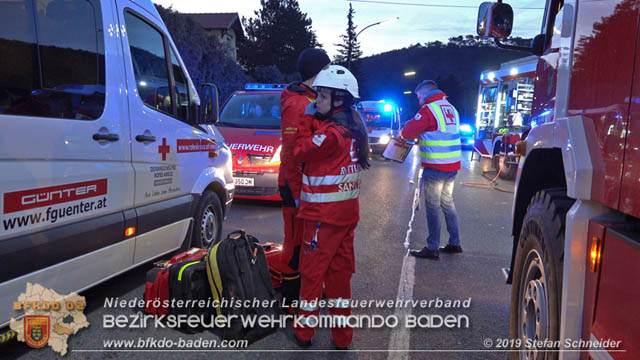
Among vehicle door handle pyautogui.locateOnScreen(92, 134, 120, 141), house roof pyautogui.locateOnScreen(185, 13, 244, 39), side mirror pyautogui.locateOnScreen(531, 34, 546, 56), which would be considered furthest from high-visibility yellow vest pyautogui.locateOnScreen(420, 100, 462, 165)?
house roof pyautogui.locateOnScreen(185, 13, 244, 39)

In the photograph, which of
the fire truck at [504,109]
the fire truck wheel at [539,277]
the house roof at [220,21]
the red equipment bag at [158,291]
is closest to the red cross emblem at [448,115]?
the fire truck wheel at [539,277]

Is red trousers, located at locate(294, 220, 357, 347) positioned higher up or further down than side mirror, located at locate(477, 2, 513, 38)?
further down

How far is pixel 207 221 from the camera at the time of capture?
4.82m

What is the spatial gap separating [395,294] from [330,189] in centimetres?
164

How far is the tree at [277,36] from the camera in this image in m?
63.9

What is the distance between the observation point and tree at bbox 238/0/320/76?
63.9m

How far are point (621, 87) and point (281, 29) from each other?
67.9 m

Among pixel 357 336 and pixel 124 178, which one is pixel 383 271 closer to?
pixel 357 336

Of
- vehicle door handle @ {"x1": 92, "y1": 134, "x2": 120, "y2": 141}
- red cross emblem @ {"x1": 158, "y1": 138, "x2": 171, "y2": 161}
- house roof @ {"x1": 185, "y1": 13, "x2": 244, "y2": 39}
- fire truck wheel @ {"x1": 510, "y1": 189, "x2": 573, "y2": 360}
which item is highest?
house roof @ {"x1": 185, "y1": 13, "x2": 244, "y2": 39}

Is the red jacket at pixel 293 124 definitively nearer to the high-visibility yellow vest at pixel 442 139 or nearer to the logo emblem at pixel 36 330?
the logo emblem at pixel 36 330

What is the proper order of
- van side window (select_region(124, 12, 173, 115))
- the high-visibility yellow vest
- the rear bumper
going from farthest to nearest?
the rear bumper < the high-visibility yellow vest < van side window (select_region(124, 12, 173, 115))

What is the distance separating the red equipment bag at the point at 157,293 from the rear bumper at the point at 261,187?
4165 millimetres

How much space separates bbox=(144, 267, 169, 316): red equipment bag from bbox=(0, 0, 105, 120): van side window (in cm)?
122

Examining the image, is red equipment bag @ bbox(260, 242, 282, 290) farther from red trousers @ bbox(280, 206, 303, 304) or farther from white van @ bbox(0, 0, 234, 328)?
white van @ bbox(0, 0, 234, 328)
